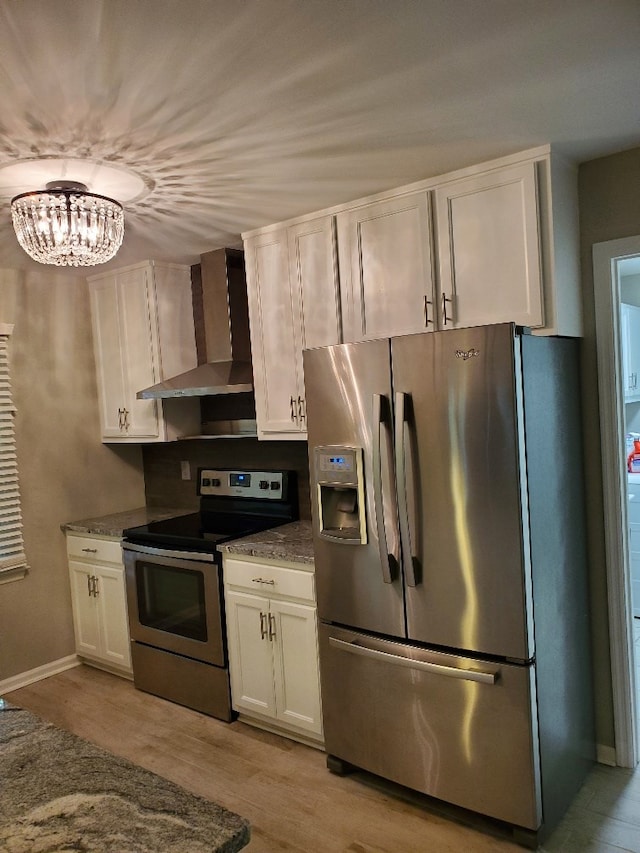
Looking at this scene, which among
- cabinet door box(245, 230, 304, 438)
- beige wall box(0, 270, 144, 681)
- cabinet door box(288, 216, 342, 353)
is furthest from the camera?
beige wall box(0, 270, 144, 681)

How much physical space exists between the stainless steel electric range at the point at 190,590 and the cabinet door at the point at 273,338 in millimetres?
511

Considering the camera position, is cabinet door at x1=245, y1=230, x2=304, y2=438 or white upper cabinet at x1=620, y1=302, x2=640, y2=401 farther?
white upper cabinet at x1=620, y1=302, x2=640, y2=401

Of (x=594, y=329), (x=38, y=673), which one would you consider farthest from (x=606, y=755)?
(x=38, y=673)

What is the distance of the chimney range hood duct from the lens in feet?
11.2

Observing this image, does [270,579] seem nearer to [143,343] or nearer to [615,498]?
[615,498]

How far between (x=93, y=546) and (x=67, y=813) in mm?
2855

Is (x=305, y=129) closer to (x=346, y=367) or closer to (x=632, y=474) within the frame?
(x=346, y=367)

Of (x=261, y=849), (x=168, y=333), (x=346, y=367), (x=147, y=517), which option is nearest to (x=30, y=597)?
(x=147, y=517)

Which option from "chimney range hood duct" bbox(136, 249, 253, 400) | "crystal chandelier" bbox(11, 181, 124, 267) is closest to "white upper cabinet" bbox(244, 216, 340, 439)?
"chimney range hood duct" bbox(136, 249, 253, 400)

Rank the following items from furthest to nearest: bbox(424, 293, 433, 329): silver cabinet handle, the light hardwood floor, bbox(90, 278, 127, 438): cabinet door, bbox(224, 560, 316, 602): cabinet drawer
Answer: bbox(90, 278, 127, 438): cabinet door → bbox(224, 560, 316, 602): cabinet drawer → bbox(424, 293, 433, 329): silver cabinet handle → the light hardwood floor

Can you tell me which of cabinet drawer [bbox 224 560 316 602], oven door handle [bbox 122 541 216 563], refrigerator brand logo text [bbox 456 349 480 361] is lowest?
cabinet drawer [bbox 224 560 316 602]

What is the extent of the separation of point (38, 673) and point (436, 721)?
2.63 metres

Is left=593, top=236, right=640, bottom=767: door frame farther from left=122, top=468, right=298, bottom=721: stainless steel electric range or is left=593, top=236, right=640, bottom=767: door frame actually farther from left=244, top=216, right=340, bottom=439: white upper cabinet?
left=122, top=468, right=298, bottom=721: stainless steel electric range

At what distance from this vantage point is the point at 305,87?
170 centimetres
